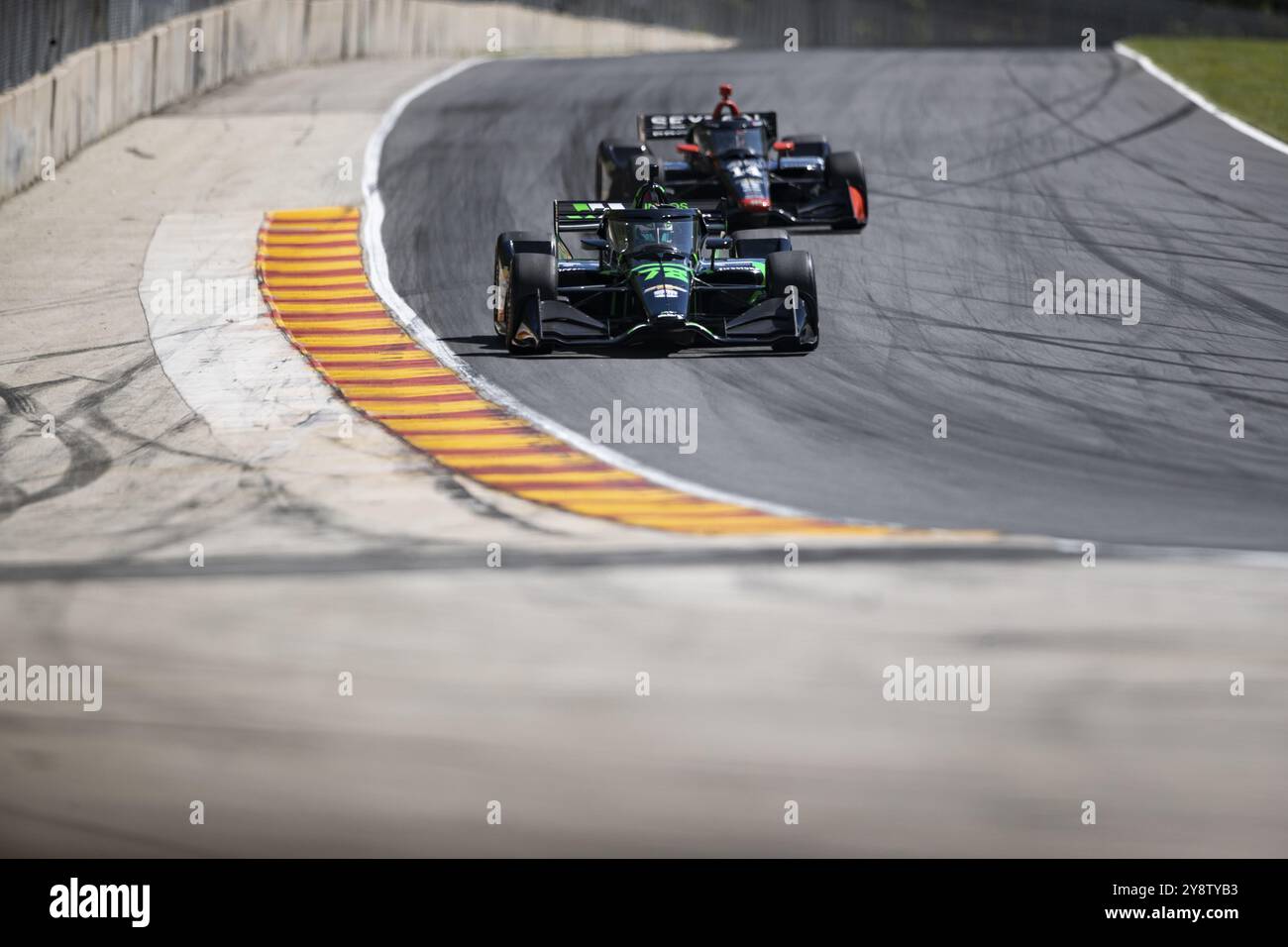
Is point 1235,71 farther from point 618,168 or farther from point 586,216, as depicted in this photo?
point 586,216

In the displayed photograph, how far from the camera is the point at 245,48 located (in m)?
30.2

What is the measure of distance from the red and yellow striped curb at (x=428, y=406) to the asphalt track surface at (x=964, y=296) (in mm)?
506

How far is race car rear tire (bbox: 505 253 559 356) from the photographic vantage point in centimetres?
1480

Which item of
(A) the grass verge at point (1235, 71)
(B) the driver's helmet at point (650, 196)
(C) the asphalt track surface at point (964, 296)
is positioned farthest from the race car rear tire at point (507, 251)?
(A) the grass verge at point (1235, 71)

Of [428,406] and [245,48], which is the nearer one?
[428,406]

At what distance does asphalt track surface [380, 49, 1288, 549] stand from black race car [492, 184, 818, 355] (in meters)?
0.30

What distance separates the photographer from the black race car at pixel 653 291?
1477 centimetres

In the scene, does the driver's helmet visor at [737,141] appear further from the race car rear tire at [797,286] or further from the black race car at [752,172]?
the race car rear tire at [797,286]

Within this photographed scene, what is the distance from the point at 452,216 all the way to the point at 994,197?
23.4 feet

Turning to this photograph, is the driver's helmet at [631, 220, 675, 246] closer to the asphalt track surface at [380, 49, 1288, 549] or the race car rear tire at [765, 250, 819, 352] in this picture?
the race car rear tire at [765, 250, 819, 352]

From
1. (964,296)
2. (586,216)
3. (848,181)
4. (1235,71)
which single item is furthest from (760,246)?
(1235,71)

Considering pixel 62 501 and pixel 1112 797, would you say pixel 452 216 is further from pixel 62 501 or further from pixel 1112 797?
pixel 1112 797

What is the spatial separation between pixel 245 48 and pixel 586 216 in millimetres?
16484
